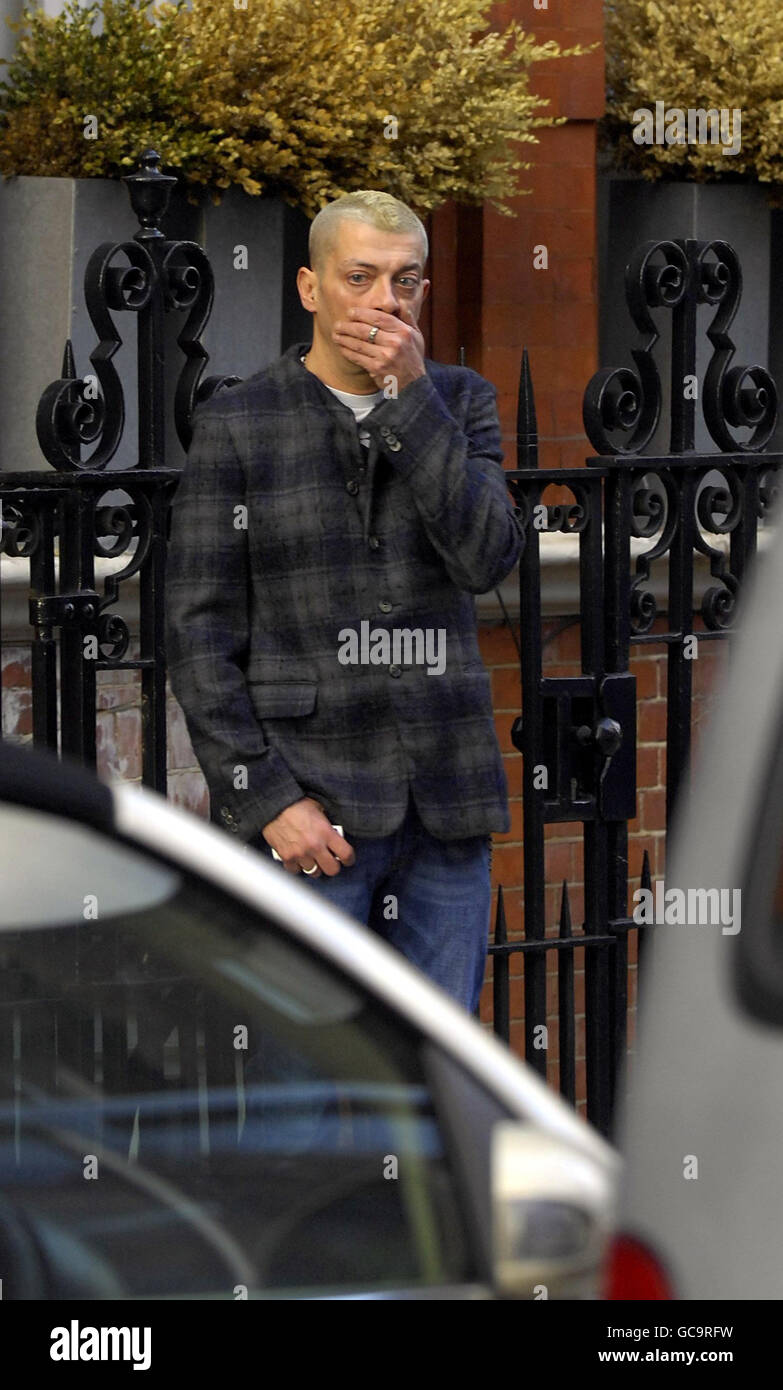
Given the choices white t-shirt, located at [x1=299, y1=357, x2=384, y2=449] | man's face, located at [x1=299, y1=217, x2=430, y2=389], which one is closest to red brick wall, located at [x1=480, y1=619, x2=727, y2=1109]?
white t-shirt, located at [x1=299, y1=357, x2=384, y2=449]

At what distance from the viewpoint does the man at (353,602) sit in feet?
10.5

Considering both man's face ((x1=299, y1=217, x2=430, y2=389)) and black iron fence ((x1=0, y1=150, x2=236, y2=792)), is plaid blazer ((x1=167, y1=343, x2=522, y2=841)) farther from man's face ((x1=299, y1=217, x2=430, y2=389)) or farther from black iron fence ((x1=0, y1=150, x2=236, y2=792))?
black iron fence ((x1=0, y1=150, x2=236, y2=792))

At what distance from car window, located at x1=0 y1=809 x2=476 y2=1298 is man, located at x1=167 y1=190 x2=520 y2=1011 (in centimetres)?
157

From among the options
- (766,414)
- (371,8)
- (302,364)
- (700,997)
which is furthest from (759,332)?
(700,997)

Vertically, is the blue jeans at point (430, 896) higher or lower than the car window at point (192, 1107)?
lower

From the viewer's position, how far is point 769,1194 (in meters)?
1.49

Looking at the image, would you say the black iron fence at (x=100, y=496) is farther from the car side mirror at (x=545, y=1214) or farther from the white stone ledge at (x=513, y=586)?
the car side mirror at (x=545, y=1214)

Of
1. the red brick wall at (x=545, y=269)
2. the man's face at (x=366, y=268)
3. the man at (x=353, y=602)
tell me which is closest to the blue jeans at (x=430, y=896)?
the man at (x=353, y=602)

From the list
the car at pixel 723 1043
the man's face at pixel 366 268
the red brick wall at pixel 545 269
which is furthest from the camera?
the red brick wall at pixel 545 269

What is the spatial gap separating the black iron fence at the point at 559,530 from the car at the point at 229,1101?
2.04 m

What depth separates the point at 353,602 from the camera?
10.7 feet

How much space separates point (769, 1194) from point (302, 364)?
6.91 ft

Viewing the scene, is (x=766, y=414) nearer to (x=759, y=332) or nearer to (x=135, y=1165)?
(x=759, y=332)

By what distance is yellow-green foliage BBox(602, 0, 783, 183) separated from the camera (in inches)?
Result: 226
